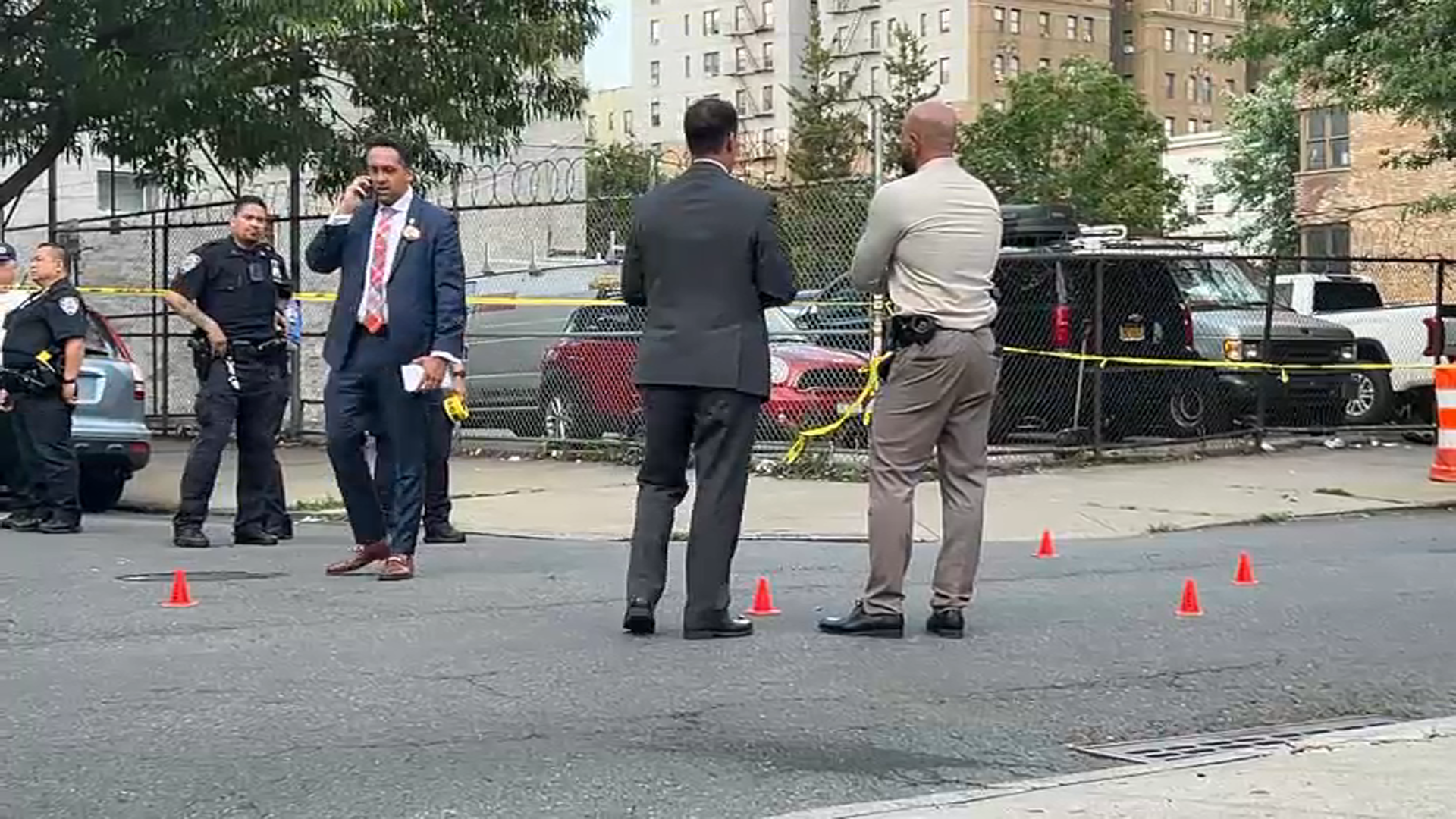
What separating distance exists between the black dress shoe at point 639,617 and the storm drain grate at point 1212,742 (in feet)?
6.36

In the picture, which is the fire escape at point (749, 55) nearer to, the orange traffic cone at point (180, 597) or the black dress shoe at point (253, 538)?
the black dress shoe at point (253, 538)

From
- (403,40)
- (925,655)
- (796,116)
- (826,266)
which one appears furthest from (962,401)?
(796,116)

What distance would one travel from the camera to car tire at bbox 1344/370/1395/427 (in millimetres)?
18484

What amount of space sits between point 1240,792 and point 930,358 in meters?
2.43

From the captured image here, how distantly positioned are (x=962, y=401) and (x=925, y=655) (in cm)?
94

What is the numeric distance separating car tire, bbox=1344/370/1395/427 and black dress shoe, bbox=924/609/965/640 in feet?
40.1

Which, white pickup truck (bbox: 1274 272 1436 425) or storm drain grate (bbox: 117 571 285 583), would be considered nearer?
storm drain grate (bbox: 117 571 285 583)

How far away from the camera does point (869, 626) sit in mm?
7094

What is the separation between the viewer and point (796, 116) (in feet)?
212

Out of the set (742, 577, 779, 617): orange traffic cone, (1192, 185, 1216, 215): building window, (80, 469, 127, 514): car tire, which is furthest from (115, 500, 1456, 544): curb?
(1192, 185, 1216, 215): building window

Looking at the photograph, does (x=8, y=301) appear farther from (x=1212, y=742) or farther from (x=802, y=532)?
(x=1212, y=742)

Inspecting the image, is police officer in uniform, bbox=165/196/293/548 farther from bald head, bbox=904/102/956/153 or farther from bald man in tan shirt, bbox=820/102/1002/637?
bald head, bbox=904/102/956/153

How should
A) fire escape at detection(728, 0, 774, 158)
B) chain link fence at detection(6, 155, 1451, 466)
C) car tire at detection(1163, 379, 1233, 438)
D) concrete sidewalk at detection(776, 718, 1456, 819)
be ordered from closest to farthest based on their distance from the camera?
1. concrete sidewalk at detection(776, 718, 1456, 819)
2. chain link fence at detection(6, 155, 1451, 466)
3. car tire at detection(1163, 379, 1233, 438)
4. fire escape at detection(728, 0, 774, 158)

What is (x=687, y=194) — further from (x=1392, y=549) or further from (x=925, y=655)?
(x=1392, y=549)
